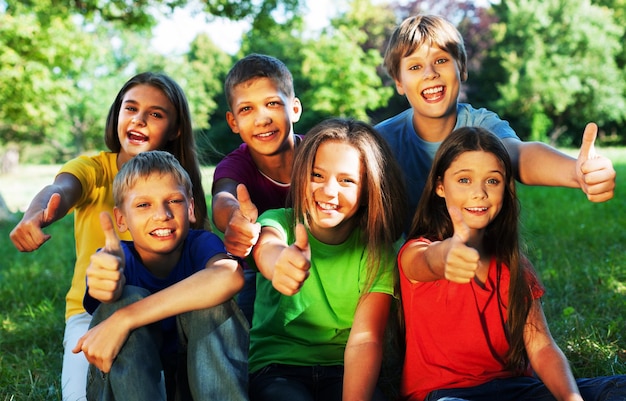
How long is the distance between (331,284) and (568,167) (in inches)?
41.3

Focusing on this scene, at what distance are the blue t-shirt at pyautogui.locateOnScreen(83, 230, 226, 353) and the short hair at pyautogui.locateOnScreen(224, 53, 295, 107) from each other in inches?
40.4

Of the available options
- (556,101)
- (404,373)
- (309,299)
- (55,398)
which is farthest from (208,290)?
(556,101)

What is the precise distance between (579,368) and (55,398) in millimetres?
2352

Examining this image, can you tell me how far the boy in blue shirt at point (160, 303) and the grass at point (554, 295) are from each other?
2.71 feet

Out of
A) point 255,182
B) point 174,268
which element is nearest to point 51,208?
point 174,268

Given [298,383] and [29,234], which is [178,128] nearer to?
[29,234]

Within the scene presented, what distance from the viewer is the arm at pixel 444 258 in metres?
1.95

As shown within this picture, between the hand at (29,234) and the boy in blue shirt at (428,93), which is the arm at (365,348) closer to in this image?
the boy in blue shirt at (428,93)

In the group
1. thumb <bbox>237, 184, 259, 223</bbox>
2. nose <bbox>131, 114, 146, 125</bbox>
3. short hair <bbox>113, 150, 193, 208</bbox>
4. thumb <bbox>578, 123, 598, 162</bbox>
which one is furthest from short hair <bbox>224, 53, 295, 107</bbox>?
thumb <bbox>578, 123, 598, 162</bbox>

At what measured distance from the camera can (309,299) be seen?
8.75 ft

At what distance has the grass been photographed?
10.0 ft

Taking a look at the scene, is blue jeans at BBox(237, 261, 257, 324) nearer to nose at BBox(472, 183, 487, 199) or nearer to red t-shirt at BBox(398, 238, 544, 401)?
red t-shirt at BBox(398, 238, 544, 401)

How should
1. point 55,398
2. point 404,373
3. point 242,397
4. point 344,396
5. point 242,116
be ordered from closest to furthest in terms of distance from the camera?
point 242,397 → point 344,396 → point 404,373 → point 55,398 → point 242,116

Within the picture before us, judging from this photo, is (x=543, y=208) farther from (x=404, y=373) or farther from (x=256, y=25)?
(x=256, y=25)
